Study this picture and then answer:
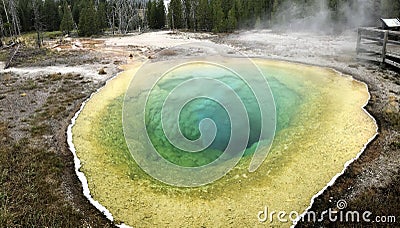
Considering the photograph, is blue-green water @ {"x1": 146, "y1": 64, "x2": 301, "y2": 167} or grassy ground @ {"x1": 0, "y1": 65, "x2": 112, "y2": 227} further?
blue-green water @ {"x1": 146, "y1": 64, "x2": 301, "y2": 167}

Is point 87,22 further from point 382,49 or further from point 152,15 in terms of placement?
point 382,49

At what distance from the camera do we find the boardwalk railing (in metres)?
17.0

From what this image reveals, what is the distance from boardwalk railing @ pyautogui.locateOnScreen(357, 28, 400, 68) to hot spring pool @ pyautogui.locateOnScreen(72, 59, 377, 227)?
3.73m

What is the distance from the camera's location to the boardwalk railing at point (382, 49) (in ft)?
55.9

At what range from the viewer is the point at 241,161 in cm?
971

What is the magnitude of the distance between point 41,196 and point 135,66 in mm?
13566

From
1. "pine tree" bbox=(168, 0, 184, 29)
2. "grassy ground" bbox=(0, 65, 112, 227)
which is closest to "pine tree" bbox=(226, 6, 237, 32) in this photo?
"pine tree" bbox=(168, 0, 184, 29)

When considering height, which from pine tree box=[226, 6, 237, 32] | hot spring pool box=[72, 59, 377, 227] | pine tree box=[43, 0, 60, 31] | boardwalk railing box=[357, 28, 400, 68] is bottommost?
hot spring pool box=[72, 59, 377, 227]

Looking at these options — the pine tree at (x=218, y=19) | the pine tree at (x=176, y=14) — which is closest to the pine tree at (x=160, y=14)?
the pine tree at (x=176, y=14)

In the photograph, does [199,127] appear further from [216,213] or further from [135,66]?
[135,66]

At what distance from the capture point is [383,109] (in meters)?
12.0

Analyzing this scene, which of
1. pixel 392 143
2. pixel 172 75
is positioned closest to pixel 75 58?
pixel 172 75

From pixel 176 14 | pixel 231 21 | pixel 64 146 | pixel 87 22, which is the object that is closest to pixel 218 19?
pixel 231 21

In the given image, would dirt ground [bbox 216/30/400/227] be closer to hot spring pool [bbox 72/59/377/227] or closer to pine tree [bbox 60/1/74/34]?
hot spring pool [bbox 72/59/377/227]
